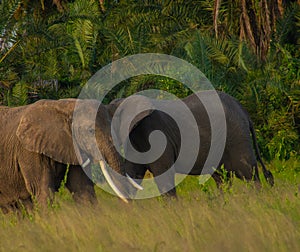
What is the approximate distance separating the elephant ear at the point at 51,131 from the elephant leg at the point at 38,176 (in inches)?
4.8

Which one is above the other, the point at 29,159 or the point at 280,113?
the point at 29,159

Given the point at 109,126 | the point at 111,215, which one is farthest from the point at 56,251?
the point at 109,126

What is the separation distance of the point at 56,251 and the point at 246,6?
44.9 ft

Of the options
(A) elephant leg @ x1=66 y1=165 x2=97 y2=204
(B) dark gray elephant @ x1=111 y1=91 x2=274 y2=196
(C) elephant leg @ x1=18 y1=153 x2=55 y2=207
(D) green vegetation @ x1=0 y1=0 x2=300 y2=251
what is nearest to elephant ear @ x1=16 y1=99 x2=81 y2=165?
(C) elephant leg @ x1=18 y1=153 x2=55 y2=207

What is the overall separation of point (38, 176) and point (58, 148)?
13.7 inches

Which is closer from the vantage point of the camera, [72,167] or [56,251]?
[56,251]

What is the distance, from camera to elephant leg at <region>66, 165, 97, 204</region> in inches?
324

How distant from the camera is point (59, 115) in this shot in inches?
325

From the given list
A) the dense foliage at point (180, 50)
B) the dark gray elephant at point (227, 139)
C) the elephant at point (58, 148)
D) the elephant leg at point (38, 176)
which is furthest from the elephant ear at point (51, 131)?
the dense foliage at point (180, 50)

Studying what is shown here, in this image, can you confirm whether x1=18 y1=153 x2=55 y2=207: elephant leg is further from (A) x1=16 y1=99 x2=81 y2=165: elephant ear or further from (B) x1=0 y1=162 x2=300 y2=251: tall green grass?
(B) x1=0 y1=162 x2=300 y2=251: tall green grass

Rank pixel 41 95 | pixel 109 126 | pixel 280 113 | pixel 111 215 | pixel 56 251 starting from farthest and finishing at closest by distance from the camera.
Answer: pixel 41 95, pixel 280 113, pixel 109 126, pixel 111 215, pixel 56 251

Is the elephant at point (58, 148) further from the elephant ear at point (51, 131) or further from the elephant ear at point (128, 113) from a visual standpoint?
the elephant ear at point (128, 113)

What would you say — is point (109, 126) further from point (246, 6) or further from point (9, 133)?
point (246, 6)

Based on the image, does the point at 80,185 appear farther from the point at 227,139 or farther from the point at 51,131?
the point at 227,139
